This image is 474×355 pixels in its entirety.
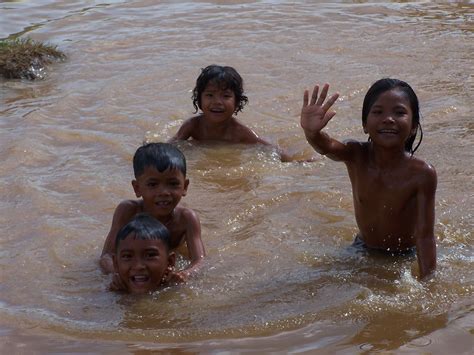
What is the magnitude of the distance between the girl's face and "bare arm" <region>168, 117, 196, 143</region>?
3034mm

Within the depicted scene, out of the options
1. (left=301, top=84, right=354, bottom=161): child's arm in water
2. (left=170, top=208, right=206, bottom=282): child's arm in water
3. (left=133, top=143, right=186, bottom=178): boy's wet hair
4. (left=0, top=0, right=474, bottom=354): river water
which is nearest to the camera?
(left=0, top=0, right=474, bottom=354): river water

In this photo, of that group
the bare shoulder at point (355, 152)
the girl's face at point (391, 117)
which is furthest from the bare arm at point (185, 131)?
the girl's face at point (391, 117)

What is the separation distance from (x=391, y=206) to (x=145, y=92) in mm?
4153

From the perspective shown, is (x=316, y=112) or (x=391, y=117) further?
(x=391, y=117)

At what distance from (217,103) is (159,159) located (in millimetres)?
2688

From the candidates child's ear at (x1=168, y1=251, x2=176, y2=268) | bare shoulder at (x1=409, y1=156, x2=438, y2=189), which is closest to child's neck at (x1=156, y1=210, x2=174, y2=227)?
child's ear at (x1=168, y1=251, x2=176, y2=268)

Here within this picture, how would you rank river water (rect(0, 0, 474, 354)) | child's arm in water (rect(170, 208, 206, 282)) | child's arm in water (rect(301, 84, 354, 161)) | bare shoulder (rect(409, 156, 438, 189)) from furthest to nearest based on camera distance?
child's arm in water (rect(170, 208, 206, 282)) < bare shoulder (rect(409, 156, 438, 189)) < child's arm in water (rect(301, 84, 354, 161)) < river water (rect(0, 0, 474, 354))

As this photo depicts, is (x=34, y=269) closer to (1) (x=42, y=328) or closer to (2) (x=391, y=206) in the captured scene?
(1) (x=42, y=328)

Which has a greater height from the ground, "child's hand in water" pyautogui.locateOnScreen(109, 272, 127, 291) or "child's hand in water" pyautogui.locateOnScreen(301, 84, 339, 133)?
"child's hand in water" pyautogui.locateOnScreen(301, 84, 339, 133)

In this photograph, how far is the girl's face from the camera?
4.89m

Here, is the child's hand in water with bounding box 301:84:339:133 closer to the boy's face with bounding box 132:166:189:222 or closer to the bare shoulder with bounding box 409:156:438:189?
the bare shoulder with bounding box 409:156:438:189

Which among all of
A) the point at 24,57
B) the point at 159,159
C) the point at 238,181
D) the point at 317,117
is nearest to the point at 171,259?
the point at 159,159

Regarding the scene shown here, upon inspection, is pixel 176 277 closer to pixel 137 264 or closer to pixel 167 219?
pixel 137 264

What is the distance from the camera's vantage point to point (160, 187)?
204 inches
